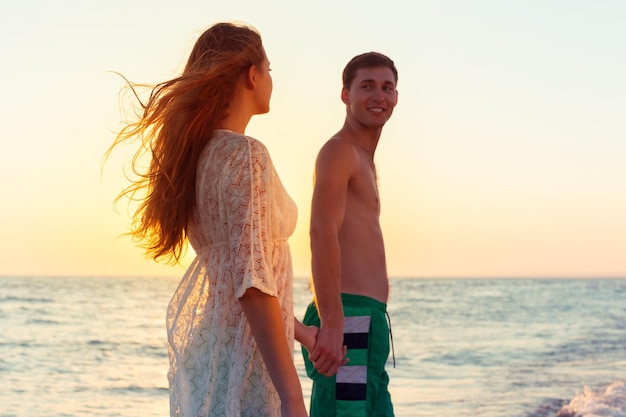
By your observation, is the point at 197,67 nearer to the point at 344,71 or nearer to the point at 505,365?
the point at 344,71

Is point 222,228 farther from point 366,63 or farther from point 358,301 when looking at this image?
point 366,63

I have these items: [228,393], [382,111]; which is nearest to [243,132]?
[228,393]

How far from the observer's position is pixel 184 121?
2477 millimetres

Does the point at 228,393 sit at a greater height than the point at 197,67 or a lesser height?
lesser

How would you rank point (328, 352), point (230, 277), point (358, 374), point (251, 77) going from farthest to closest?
point (358, 374) < point (328, 352) < point (251, 77) < point (230, 277)

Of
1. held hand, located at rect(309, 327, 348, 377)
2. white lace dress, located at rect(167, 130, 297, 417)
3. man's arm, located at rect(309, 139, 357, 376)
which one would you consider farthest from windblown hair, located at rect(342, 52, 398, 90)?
white lace dress, located at rect(167, 130, 297, 417)

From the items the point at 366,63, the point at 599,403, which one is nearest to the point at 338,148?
the point at 366,63

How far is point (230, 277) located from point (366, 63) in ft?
5.76

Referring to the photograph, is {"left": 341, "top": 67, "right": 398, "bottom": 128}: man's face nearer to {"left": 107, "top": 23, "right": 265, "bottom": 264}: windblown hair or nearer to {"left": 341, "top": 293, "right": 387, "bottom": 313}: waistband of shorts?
{"left": 341, "top": 293, "right": 387, "bottom": 313}: waistband of shorts

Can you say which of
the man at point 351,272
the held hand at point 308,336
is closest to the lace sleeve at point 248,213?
the held hand at point 308,336

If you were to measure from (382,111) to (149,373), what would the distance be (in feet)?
36.2

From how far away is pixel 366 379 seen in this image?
3.63 meters

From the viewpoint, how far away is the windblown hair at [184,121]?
2.48m

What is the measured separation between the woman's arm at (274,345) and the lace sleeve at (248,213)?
0.11 feet
